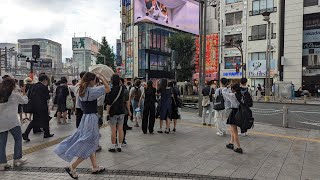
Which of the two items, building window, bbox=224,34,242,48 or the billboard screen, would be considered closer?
building window, bbox=224,34,242,48

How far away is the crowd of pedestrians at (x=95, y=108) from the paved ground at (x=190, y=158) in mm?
A: 377

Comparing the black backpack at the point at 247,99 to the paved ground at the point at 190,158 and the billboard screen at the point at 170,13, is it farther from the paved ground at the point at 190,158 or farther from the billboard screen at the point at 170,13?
the billboard screen at the point at 170,13

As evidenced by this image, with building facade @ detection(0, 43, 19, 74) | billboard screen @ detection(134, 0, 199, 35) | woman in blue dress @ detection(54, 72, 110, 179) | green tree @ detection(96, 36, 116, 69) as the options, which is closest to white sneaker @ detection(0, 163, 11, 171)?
woman in blue dress @ detection(54, 72, 110, 179)

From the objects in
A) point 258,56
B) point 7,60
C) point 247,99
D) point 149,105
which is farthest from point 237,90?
point 7,60

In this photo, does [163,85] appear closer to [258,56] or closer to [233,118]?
[233,118]

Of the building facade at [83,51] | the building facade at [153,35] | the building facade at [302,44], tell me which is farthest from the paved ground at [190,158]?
the building facade at [83,51]

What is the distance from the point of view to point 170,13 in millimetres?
50406

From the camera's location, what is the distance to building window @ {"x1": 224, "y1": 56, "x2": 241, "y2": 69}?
40719mm

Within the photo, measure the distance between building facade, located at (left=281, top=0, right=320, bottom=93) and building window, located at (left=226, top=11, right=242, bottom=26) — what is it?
21.0 feet

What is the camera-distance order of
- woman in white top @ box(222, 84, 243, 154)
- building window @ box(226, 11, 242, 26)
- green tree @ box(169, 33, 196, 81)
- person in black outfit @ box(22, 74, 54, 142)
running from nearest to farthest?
1. woman in white top @ box(222, 84, 243, 154)
2. person in black outfit @ box(22, 74, 54, 142)
3. building window @ box(226, 11, 242, 26)
4. green tree @ box(169, 33, 196, 81)

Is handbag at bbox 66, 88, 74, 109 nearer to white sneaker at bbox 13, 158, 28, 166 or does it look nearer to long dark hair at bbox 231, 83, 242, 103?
white sneaker at bbox 13, 158, 28, 166

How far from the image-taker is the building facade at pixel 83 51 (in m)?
99.3

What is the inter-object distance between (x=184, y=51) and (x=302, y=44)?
15.5 metres

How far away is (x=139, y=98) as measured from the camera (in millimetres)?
10383
